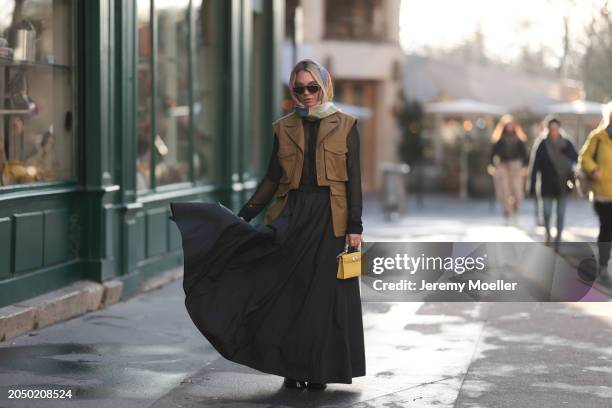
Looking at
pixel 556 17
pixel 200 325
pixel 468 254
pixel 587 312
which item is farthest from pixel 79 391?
pixel 556 17

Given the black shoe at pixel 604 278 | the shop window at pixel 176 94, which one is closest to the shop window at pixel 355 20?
the shop window at pixel 176 94

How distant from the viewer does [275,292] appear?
710 centimetres

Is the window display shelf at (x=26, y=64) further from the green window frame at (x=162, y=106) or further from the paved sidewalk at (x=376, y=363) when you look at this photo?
the paved sidewalk at (x=376, y=363)

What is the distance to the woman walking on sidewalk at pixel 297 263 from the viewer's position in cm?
701

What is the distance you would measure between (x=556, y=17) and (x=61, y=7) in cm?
3571

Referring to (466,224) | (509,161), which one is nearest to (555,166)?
(509,161)

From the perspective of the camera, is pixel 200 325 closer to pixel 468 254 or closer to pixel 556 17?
pixel 468 254

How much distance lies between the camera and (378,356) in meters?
8.45

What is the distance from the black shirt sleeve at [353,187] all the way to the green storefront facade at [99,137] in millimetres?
2963

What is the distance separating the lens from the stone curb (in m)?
8.70

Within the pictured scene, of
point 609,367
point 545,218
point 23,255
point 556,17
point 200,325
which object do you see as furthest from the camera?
point 556,17

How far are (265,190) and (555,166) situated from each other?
10.8 meters

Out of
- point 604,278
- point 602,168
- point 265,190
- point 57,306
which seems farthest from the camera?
point 604,278

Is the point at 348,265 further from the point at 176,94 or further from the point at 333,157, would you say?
the point at 176,94
